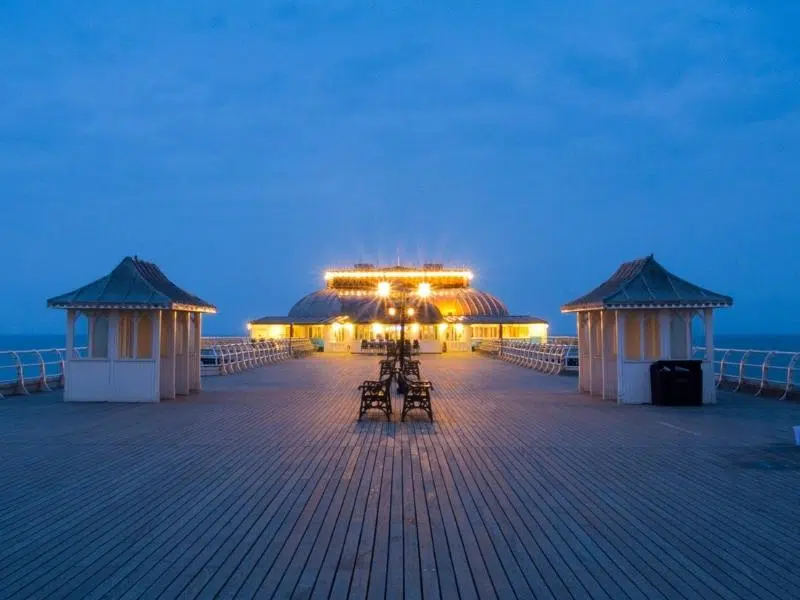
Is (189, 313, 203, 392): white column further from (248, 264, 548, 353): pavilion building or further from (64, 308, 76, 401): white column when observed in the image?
(248, 264, 548, 353): pavilion building

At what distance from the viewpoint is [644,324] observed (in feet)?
49.3

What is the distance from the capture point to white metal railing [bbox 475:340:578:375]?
2502 centimetres

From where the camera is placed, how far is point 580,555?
15.9 ft

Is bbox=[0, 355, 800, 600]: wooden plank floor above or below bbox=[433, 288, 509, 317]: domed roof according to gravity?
below

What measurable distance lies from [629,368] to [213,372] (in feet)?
51.6

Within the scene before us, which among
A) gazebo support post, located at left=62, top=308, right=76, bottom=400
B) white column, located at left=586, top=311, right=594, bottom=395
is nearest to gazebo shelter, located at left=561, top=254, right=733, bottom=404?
white column, located at left=586, top=311, right=594, bottom=395

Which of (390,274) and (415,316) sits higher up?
(390,274)

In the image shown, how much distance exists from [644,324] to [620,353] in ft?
2.71

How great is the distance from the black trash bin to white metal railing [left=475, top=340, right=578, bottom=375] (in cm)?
1011

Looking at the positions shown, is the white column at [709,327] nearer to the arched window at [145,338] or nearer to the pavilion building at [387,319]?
the arched window at [145,338]

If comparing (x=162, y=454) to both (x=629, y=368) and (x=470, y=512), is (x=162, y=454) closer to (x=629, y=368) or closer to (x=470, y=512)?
(x=470, y=512)

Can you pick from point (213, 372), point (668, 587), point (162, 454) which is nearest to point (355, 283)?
point (213, 372)

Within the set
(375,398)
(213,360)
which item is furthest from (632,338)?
(213,360)

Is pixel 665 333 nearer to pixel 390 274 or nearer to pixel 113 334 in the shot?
pixel 113 334
